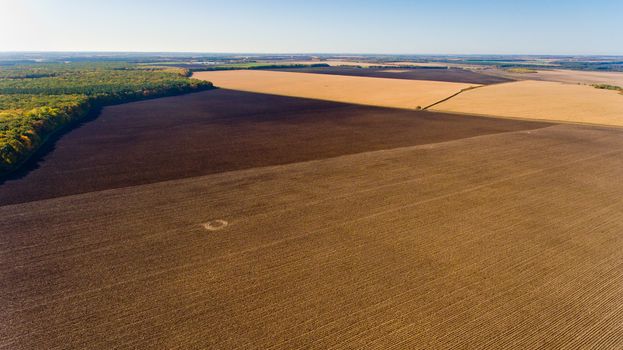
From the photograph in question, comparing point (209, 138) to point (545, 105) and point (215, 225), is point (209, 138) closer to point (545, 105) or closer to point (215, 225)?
point (215, 225)

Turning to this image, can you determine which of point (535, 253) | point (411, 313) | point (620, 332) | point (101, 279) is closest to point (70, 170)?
point (101, 279)

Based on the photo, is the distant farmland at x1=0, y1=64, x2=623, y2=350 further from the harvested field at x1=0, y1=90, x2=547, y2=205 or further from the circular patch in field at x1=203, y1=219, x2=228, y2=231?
the harvested field at x1=0, y1=90, x2=547, y2=205

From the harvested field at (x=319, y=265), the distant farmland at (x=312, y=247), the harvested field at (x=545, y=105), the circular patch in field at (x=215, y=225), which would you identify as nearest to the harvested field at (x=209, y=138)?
the distant farmland at (x=312, y=247)

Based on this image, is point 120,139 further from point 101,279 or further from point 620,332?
point 620,332

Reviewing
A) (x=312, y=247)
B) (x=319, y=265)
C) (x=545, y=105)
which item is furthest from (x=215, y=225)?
(x=545, y=105)

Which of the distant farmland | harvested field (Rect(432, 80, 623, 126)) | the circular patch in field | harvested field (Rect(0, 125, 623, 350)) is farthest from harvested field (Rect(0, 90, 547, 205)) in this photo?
the circular patch in field
